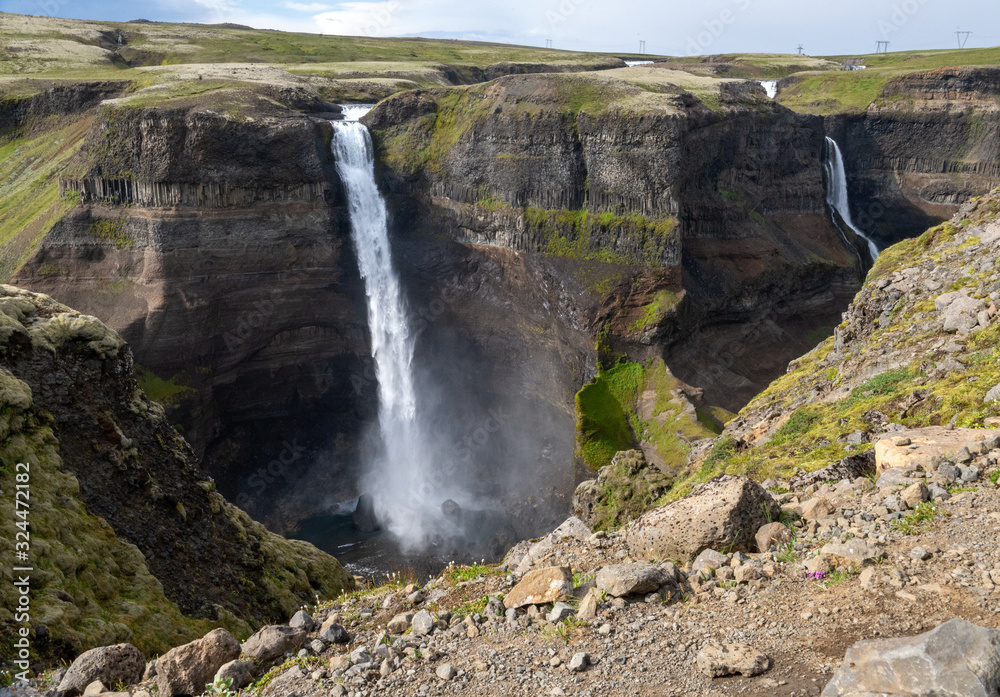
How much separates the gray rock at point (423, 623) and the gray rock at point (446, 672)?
0.93m

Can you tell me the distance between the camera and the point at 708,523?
8.70 metres

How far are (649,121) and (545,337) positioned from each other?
14.1 m

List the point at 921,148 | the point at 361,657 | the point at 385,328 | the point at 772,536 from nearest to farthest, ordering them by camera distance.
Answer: the point at 361,657 → the point at 772,536 → the point at 385,328 → the point at 921,148

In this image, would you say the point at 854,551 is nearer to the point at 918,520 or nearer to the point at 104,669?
the point at 918,520

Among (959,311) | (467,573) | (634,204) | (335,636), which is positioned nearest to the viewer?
(335,636)

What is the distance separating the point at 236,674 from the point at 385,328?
39797 millimetres

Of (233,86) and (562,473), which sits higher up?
(233,86)

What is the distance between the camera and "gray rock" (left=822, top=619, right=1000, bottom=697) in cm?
508

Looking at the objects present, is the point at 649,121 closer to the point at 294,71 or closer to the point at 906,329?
the point at 906,329

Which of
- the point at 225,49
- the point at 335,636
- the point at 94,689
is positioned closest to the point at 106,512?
the point at 94,689

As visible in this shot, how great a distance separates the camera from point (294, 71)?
219ft

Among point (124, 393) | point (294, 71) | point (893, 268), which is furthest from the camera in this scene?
point (294, 71)

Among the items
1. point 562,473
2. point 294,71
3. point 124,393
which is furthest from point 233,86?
point 124,393

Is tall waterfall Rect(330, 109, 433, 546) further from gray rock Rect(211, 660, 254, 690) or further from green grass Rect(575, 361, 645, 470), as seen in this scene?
gray rock Rect(211, 660, 254, 690)
